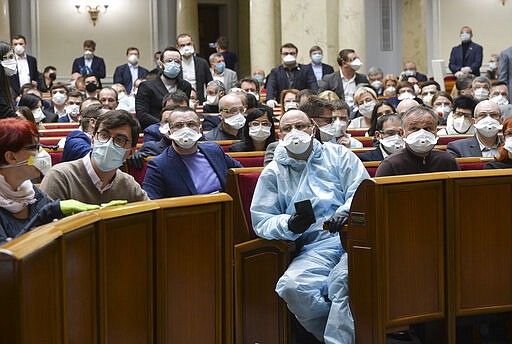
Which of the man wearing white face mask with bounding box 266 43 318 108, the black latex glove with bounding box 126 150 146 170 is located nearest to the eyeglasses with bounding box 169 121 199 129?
the black latex glove with bounding box 126 150 146 170

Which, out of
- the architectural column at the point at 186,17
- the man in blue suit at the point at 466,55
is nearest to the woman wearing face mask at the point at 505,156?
the man in blue suit at the point at 466,55

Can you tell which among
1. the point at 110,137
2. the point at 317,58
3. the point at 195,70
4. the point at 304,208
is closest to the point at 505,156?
the point at 304,208

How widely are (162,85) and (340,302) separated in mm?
4725

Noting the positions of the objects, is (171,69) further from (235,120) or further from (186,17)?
(186,17)

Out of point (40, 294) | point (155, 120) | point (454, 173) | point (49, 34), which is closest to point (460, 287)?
point (454, 173)

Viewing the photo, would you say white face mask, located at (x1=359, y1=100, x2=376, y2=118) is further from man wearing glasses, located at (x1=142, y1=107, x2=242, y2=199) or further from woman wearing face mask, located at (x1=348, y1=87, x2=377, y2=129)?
man wearing glasses, located at (x1=142, y1=107, x2=242, y2=199)

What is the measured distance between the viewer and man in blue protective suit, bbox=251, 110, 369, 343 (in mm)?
4648

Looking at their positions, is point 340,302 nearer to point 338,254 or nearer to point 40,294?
point 338,254

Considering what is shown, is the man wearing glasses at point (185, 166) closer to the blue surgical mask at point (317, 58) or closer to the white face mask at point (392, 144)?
the white face mask at point (392, 144)

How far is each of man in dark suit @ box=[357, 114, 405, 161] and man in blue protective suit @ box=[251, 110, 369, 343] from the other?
1202mm

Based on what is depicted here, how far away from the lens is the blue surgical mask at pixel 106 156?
4.37 metres

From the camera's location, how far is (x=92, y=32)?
2033 centimetres

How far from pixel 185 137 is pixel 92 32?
15.4 m

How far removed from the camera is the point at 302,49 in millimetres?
15305
